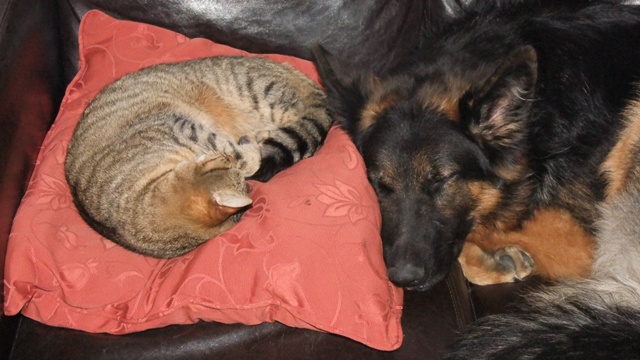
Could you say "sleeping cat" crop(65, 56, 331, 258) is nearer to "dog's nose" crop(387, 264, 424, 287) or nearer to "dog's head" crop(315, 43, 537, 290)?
"dog's head" crop(315, 43, 537, 290)

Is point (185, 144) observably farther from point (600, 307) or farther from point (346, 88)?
point (600, 307)

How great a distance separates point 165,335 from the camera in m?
2.09

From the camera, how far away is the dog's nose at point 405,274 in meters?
2.12

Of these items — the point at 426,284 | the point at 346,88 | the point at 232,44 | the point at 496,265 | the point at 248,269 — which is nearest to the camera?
the point at 248,269

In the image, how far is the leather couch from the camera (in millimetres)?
2043

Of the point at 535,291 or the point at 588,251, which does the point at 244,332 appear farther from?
the point at 588,251

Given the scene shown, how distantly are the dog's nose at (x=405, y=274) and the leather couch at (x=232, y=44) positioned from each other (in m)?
0.10

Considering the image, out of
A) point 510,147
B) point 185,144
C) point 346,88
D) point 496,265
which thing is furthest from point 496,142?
point 185,144

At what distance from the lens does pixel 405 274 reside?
83.7 inches

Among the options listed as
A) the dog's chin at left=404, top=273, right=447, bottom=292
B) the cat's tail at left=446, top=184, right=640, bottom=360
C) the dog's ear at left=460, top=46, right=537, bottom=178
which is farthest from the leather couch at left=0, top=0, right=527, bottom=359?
the dog's ear at left=460, top=46, right=537, bottom=178

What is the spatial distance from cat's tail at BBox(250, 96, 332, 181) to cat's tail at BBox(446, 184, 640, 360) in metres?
0.99

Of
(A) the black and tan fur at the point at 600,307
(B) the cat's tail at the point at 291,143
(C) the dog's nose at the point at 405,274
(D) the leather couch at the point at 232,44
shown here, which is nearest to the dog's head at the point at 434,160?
(C) the dog's nose at the point at 405,274

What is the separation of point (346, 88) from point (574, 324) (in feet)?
4.02

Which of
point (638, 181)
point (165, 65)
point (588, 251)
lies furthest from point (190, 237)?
point (638, 181)
